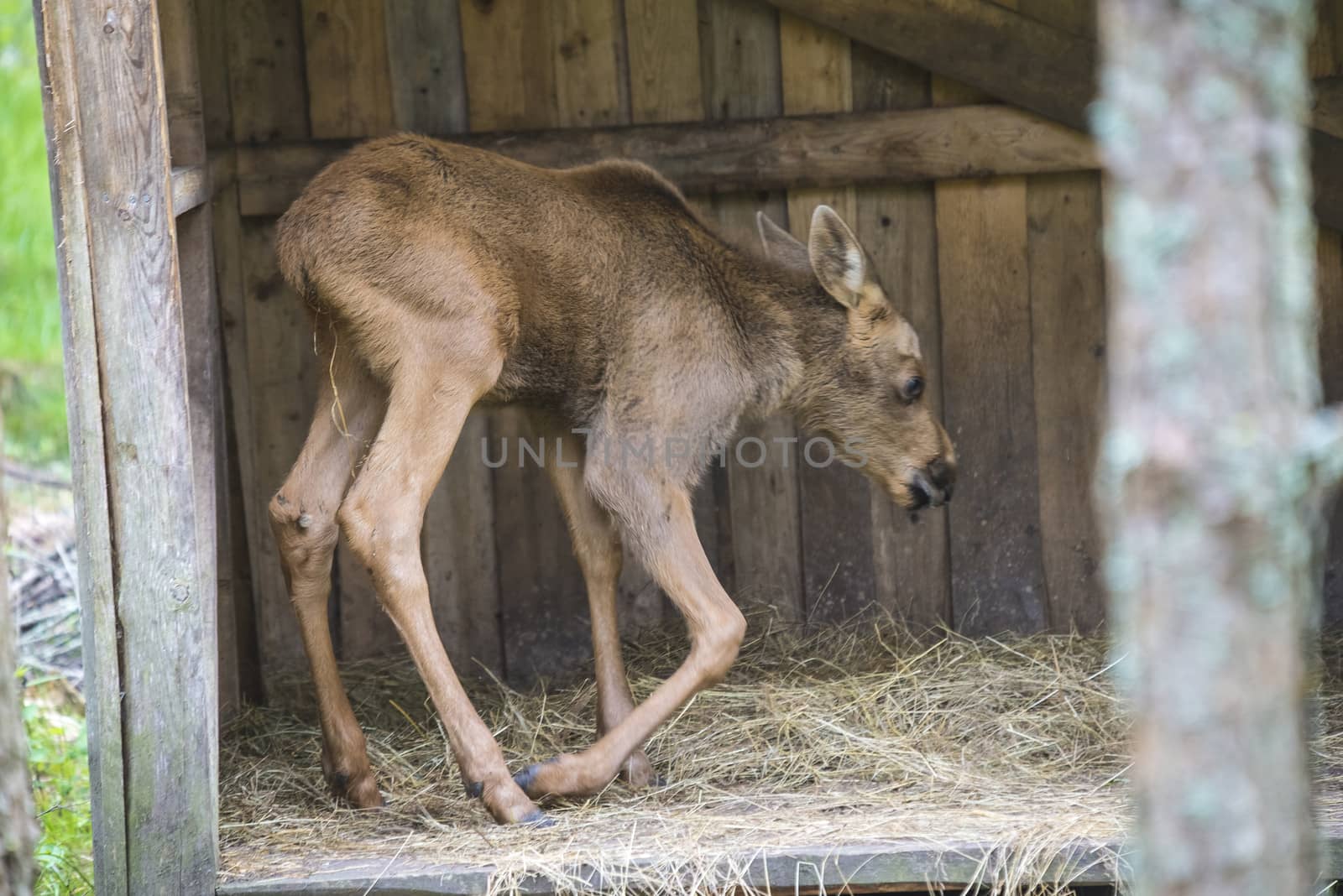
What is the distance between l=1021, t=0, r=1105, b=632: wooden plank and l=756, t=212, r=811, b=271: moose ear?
1.16 metres

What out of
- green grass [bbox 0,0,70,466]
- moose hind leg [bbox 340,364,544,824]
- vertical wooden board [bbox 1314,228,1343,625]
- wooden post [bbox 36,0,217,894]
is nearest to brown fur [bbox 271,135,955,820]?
moose hind leg [bbox 340,364,544,824]

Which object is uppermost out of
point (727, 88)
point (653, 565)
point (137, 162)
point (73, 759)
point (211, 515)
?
point (727, 88)

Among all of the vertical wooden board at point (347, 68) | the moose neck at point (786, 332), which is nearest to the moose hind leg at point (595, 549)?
the moose neck at point (786, 332)

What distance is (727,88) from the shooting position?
5.91m

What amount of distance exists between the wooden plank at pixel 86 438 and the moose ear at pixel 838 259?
2.57 m

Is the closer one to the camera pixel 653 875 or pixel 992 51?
pixel 653 875

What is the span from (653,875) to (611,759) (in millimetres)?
759

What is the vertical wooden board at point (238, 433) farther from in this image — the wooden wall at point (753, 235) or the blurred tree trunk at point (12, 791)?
the blurred tree trunk at point (12, 791)

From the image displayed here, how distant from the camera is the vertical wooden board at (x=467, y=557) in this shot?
19.9 ft

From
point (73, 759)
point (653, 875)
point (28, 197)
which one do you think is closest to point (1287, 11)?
point (653, 875)

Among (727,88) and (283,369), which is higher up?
(727,88)

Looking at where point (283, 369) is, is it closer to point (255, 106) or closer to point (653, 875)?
point (255, 106)

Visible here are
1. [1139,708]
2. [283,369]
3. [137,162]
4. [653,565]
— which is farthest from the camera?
[283,369]

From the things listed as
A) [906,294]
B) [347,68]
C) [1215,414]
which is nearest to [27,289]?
[347,68]
